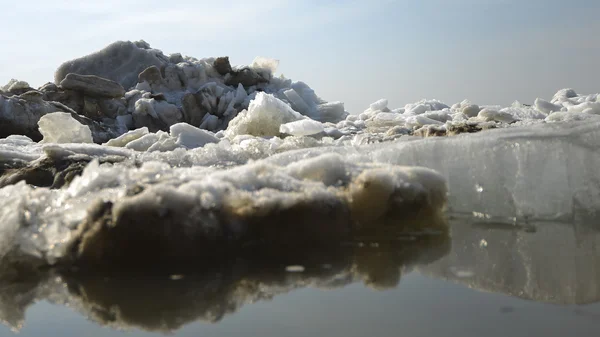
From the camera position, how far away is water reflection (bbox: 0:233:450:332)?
0.96 m

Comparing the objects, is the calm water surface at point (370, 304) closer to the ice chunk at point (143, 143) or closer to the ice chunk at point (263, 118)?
the ice chunk at point (143, 143)

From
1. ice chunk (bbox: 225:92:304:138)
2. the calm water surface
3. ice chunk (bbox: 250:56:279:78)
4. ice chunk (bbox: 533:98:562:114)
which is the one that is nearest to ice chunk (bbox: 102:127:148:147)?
ice chunk (bbox: 225:92:304:138)

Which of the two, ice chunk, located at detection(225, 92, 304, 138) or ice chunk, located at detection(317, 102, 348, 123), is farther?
ice chunk, located at detection(317, 102, 348, 123)

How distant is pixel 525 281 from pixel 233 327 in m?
0.58

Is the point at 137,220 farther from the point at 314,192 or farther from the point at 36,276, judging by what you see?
the point at 314,192

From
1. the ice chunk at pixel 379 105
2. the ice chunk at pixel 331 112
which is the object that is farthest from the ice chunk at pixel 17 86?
the ice chunk at pixel 379 105

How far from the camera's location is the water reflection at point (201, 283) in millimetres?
955

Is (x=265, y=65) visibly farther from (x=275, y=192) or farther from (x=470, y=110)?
(x=275, y=192)

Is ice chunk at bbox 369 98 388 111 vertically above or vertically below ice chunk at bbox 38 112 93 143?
below

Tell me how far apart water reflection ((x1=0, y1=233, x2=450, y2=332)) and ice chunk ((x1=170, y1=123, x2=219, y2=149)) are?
303 centimetres

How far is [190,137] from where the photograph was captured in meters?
4.31

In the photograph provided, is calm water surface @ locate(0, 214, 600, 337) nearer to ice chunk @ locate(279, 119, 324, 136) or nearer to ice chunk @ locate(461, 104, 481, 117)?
ice chunk @ locate(279, 119, 324, 136)

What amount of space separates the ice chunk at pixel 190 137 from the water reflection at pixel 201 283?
3.03 metres

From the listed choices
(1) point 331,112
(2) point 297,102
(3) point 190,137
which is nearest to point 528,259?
(3) point 190,137
